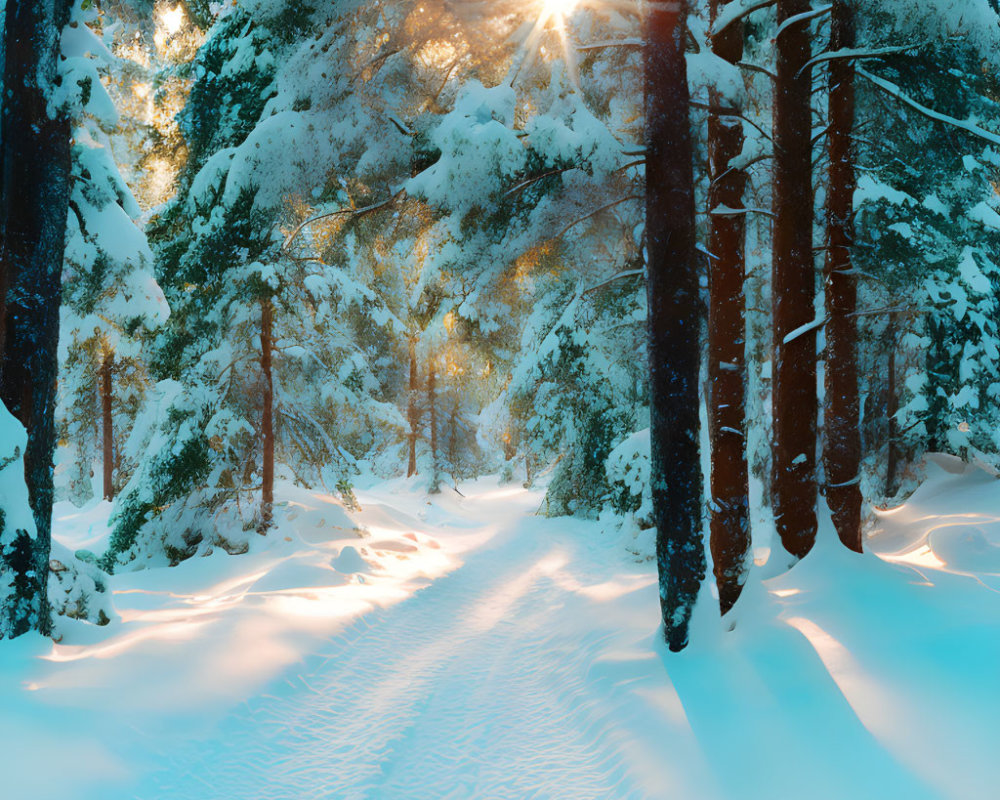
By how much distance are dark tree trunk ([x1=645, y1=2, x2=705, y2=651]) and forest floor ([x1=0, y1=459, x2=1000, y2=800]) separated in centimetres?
46

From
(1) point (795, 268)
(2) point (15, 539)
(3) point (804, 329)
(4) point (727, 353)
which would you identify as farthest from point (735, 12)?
(2) point (15, 539)

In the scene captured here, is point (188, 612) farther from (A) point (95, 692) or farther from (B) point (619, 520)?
(B) point (619, 520)

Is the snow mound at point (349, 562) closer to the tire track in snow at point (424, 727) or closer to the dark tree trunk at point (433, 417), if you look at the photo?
the tire track in snow at point (424, 727)

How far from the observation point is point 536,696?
627cm

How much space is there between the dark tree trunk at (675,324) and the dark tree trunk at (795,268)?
170 centimetres

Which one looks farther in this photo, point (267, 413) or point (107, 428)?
point (107, 428)

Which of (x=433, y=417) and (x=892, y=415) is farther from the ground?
(x=892, y=415)

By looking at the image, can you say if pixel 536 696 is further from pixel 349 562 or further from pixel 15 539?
pixel 349 562

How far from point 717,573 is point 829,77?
6255 millimetres

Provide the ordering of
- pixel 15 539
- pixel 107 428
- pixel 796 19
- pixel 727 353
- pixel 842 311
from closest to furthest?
pixel 15 539 < pixel 796 19 < pixel 727 353 < pixel 842 311 < pixel 107 428

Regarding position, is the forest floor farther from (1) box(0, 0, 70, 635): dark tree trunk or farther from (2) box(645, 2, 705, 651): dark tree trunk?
(1) box(0, 0, 70, 635): dark tree trunk

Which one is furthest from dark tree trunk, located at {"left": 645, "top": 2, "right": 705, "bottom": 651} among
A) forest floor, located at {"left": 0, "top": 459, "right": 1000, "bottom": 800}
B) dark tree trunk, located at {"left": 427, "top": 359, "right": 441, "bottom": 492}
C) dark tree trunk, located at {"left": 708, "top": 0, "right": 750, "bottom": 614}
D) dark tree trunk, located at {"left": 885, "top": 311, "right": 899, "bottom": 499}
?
dark tree trunk, located at {"left": 427, "top": 359, "right": 441, "bottom": 492}

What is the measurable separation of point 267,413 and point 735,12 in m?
10.3

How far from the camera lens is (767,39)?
915 centimetres
